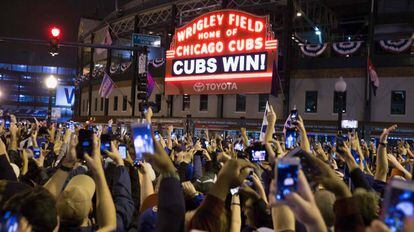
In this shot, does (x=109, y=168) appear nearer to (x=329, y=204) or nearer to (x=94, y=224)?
(x=94, y=224)

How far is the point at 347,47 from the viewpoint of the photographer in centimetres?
2844

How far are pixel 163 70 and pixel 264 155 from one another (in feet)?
104

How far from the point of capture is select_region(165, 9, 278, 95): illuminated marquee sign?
29.0 metres

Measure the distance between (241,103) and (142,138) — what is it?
30.3 meters

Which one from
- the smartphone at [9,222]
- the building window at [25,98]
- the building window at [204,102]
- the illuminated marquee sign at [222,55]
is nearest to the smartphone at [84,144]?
the smartphone at [9,222]

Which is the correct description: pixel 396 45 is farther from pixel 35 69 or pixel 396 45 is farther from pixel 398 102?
pixel 35 69

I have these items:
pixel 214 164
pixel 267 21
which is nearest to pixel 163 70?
pixel 267 21

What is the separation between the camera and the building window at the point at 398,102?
2712 centimetres

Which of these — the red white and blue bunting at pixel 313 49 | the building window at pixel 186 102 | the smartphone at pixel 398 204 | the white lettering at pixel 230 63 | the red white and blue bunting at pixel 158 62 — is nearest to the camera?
the smartphone at pixel 398 204

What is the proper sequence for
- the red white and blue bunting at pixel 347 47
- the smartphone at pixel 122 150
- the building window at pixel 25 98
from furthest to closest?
the building window at pixel 25 98 → the red white and blue bunting at pixel 347 47 → the smartphone at pixel 122 150

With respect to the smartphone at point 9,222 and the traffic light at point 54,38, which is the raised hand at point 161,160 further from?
the traffic light at point 54,38

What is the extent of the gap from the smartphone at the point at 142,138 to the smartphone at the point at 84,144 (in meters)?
0.53

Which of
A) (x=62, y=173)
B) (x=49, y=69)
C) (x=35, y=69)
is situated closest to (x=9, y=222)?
(x=62, y=173)

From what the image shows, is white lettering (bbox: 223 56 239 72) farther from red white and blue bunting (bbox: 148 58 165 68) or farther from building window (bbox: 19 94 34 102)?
building window (bbox: 19 94 34 102)
